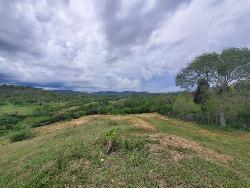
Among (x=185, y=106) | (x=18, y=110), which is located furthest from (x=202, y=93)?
(x=18, y=110)

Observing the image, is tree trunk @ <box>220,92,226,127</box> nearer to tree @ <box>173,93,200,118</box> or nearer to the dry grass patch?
tree @ <box>173,93,200,118</box>

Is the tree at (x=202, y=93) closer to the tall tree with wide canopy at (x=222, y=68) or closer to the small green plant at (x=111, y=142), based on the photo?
the tall tree with wide canopy at (x=222, y=68)

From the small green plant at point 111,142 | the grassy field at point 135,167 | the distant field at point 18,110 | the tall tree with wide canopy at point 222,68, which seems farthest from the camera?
the distant field at point 18,110

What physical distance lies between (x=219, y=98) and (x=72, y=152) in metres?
45.3

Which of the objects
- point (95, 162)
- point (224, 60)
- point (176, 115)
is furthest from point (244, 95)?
point (95, 162)

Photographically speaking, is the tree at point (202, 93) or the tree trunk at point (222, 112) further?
the tree at point (202, 93)

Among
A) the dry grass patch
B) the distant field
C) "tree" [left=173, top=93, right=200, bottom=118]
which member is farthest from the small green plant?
the distant field

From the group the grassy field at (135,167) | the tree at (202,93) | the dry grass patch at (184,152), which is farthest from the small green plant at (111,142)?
the tree at (202,93)

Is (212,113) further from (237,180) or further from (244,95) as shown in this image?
(237,180)

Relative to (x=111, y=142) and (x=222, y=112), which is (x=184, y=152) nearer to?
(x=111, y=142)

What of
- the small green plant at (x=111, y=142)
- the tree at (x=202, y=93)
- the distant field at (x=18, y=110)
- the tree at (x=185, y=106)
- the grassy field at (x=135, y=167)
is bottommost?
the distant field at (x=18, y=110)

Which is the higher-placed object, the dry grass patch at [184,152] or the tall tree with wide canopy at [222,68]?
the tall tree with wide canopy at [222,68]

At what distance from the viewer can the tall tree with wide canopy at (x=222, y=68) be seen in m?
56.8

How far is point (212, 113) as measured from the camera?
6656 cm
